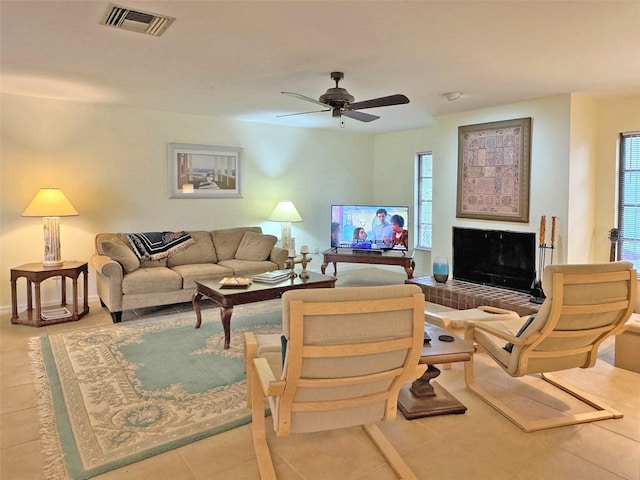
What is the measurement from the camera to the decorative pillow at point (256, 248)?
18.8 feet

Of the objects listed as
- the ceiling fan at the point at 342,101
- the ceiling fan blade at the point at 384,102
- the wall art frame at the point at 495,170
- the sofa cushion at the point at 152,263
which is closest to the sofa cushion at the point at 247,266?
the sofa cushion at the point at 152,263

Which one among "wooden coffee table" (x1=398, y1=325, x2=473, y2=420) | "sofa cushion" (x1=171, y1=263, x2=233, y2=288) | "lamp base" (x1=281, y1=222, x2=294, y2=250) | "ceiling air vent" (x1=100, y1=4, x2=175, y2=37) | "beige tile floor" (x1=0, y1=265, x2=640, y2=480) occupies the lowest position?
"beige tile floor" (x1=0, y1=265, x2=640, y2=480)

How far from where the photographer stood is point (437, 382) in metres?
3.06

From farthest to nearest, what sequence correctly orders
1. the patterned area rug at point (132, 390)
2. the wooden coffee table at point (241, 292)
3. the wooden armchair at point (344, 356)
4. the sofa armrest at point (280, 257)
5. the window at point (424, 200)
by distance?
the window at point (424, 200) → the sofa armrest at point (280, 257) → the wooden coffee table at point (241, 292) → the patterned area rug at point (132, 390) → the wooden armchair at point (344, 356)

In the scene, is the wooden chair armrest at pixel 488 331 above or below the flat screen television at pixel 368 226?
below

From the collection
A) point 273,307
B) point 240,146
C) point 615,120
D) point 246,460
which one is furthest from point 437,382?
point 240,146

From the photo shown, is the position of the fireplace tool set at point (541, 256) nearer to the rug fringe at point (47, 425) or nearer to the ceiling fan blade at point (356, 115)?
the ceiling fan blade at point (356, 115)

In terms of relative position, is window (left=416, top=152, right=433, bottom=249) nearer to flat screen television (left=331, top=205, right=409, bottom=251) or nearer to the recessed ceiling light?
flat screen television (left=331, top=205, right=409, bottom=251)

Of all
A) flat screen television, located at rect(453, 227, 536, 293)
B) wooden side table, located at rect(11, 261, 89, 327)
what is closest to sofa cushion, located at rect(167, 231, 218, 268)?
wooden side table, located at rect(11, 261, 89, 327)

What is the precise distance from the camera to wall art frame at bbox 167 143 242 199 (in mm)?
5828

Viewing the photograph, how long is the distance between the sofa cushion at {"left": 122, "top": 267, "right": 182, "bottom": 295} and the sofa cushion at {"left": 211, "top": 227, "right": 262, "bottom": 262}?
921mm

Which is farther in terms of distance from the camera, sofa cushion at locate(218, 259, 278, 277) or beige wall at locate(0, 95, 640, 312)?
sofa cushion at locate(218, 259, 278, 277)

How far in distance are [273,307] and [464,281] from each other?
2.42 meters

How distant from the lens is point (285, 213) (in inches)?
252
